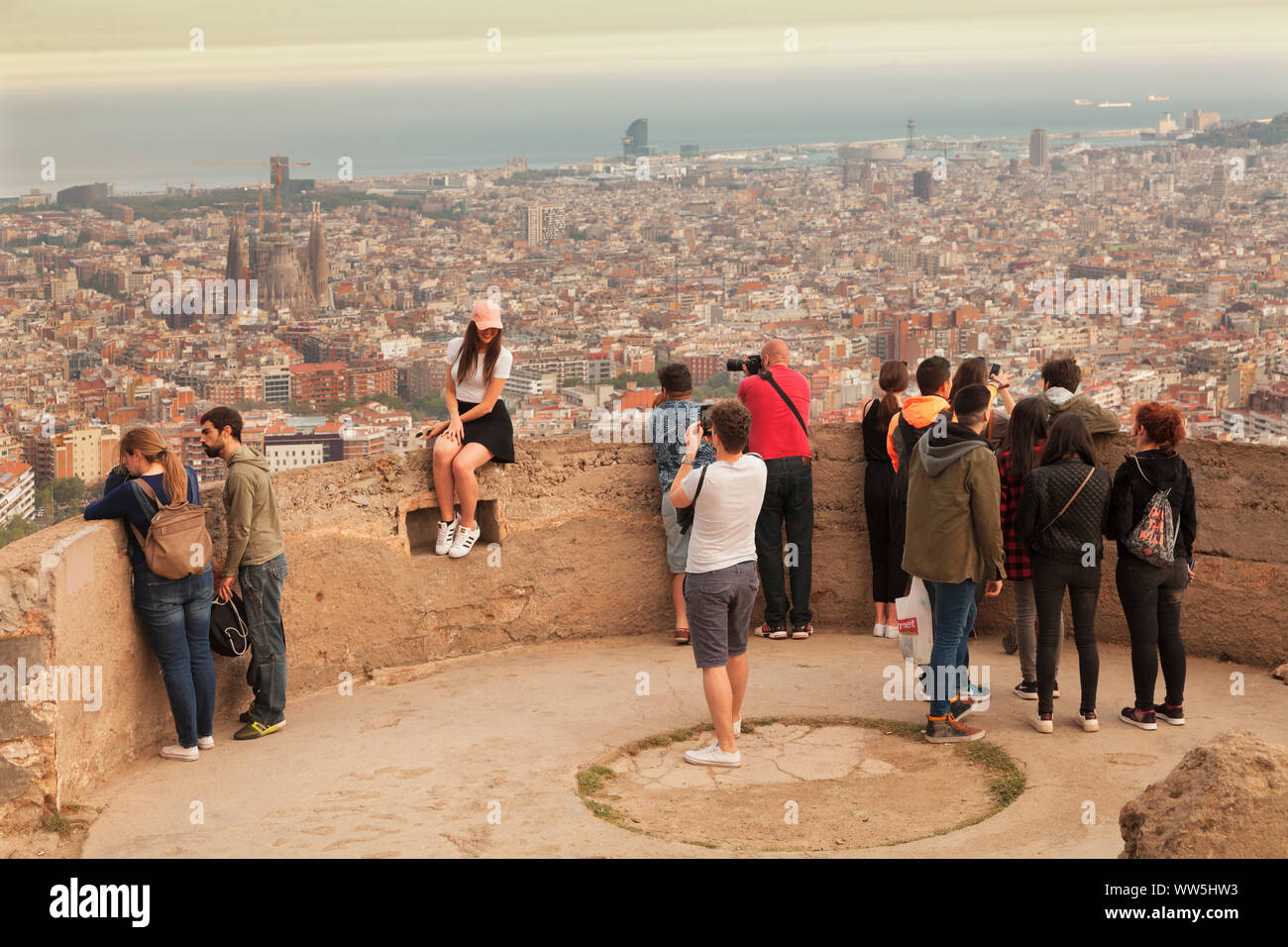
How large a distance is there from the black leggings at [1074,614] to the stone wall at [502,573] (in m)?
1.42

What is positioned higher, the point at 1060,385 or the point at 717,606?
the point at 1060,385

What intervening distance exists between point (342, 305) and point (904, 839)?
2935cm

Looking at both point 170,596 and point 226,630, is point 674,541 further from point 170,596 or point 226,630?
point 170,596

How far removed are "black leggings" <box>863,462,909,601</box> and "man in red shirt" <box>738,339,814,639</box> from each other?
34 centimetres

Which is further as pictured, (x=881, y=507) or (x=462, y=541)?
(x=881, y=507)

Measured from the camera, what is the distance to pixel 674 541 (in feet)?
22.7

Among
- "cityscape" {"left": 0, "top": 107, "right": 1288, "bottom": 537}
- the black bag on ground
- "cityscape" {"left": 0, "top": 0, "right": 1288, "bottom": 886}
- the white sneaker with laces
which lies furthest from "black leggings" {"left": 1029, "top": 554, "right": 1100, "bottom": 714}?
the black bag on ground

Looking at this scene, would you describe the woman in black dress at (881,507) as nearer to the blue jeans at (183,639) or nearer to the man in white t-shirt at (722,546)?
the man in white t-shirt at (722,546)

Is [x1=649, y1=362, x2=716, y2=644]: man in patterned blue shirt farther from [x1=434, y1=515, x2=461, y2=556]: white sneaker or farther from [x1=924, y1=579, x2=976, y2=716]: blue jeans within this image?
[x1=924, y1=579, x2=976, y2=716]: blue jeans

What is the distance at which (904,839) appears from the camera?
4.32m

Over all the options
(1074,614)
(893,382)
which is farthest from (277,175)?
(1074,614)

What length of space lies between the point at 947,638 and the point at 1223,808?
2131 millimetres

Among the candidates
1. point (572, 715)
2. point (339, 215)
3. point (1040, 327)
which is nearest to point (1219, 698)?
point (572, 715)

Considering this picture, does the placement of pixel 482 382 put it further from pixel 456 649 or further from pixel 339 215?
pixel 339 215
